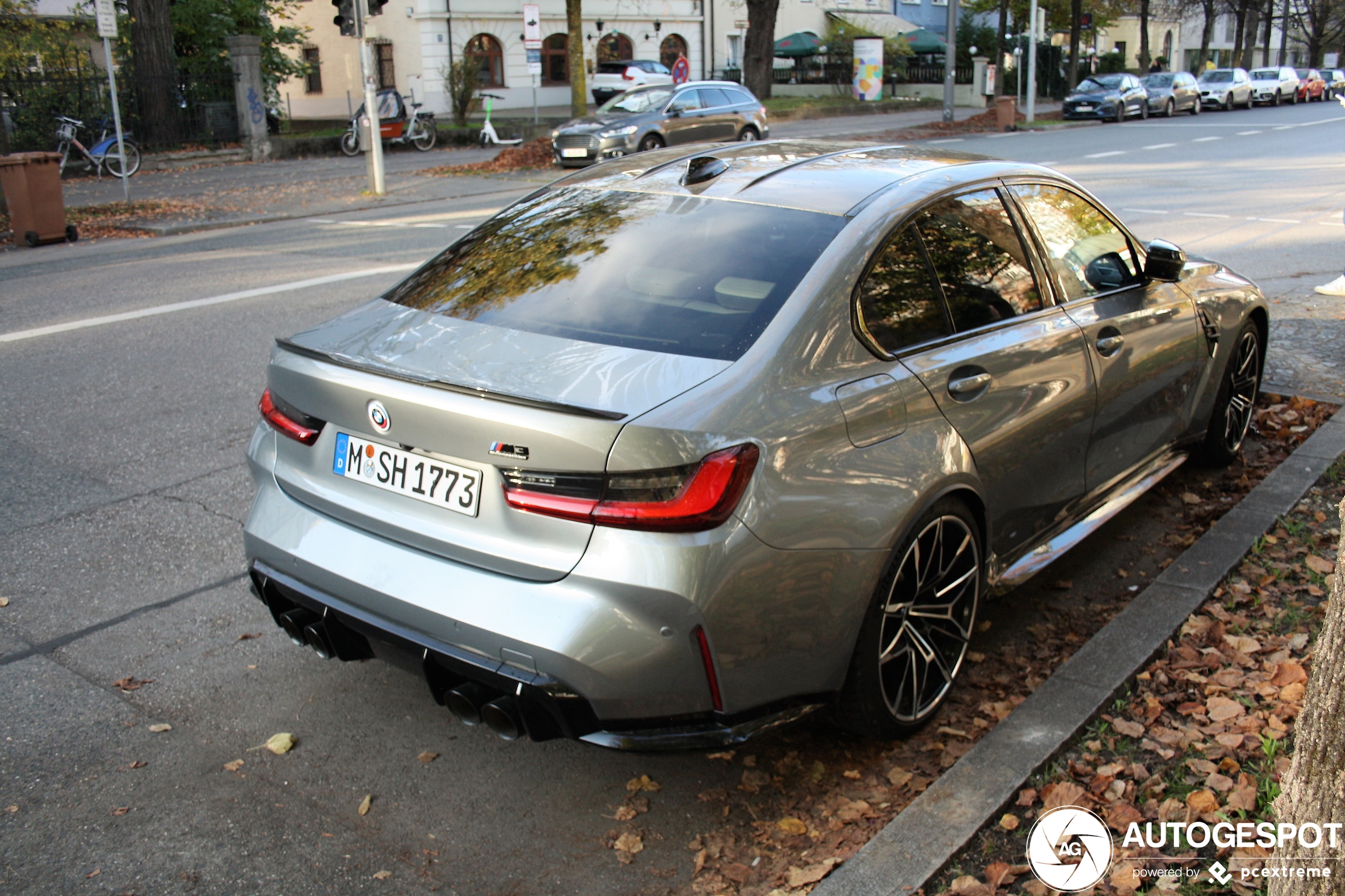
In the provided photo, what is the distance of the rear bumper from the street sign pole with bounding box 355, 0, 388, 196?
1604 centimetres

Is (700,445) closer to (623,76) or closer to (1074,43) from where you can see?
(623,76)

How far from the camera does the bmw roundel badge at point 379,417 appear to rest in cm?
295

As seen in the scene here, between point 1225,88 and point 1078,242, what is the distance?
48.6m

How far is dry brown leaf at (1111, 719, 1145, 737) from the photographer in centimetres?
336

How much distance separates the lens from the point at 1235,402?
557 centimetres

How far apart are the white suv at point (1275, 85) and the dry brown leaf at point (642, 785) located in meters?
54.5

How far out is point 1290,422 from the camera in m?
6.30

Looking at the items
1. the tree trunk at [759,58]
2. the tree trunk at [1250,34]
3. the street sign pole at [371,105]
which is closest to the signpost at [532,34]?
the street sign pole at [371,105]

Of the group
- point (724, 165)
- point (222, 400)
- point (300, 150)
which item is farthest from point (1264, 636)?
point (300, 150)

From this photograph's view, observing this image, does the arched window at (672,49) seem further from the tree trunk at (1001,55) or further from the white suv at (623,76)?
the tree trunk at (1001,55)

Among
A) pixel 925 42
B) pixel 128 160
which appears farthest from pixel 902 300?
pixel 925 42

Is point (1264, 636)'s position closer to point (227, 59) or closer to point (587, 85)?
point (227, 59)

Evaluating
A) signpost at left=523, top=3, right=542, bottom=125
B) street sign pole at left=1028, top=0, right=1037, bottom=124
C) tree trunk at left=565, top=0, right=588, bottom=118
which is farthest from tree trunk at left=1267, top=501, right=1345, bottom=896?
street sign pole at left=1028, top=0, right=1037, bottom=124

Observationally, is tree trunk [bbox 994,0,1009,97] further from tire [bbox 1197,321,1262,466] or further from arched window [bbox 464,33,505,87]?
tire [bbox 1197,321,1262,466]
